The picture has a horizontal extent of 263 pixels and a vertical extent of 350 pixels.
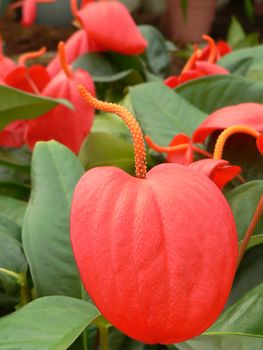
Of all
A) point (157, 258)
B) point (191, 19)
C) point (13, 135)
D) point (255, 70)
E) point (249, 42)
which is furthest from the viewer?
point (191, 19)

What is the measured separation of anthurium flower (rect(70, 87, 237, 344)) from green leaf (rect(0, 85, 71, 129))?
244 mm

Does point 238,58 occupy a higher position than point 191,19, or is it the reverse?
point 238,58

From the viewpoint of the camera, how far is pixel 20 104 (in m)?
0.53

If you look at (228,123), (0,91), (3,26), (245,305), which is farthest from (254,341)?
(3,26)

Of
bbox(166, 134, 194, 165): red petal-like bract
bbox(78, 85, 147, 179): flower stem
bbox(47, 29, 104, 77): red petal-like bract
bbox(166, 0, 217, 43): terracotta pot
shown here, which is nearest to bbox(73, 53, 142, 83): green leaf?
bbox(47, 29, 104, 77): red petal-like bract

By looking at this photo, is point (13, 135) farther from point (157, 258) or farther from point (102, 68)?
point (157, 258)

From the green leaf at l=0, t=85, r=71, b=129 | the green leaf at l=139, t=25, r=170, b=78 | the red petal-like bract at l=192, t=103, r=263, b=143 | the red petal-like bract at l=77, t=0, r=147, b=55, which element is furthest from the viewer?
the green leaf at l=139, t=25, r=170, b=78

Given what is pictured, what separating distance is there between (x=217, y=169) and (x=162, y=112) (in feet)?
0.72

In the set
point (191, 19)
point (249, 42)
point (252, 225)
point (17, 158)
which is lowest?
point (191, 19)

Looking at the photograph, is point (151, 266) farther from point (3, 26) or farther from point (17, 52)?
point (3, 26)

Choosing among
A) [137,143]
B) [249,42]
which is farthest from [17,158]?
[249,42]

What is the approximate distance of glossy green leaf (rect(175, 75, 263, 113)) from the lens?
0.59 meters

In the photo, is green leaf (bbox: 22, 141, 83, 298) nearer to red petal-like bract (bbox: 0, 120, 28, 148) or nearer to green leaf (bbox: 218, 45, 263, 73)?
red petal-like bract (bbox: 0, 120, 28, 148)

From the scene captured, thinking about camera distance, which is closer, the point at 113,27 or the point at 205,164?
the point at 205,164
